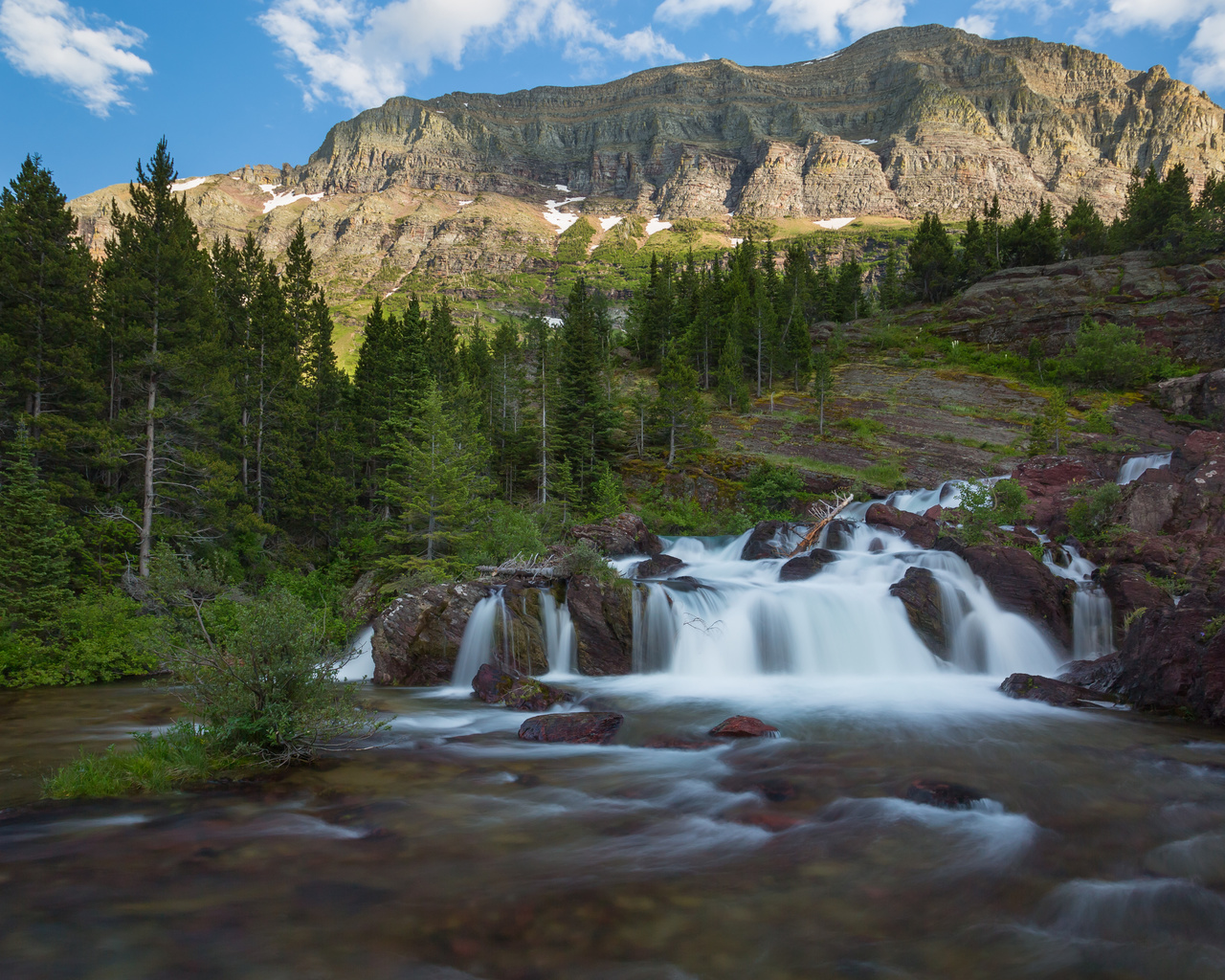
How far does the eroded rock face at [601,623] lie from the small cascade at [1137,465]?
85.2ft

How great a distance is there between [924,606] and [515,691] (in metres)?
12.0

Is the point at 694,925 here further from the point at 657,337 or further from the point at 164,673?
the point at 657,337

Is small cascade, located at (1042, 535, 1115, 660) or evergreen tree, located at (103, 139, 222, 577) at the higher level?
evergreen tree, located at (103, 139, 222, 577)

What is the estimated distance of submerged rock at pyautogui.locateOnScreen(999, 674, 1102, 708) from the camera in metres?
13.4

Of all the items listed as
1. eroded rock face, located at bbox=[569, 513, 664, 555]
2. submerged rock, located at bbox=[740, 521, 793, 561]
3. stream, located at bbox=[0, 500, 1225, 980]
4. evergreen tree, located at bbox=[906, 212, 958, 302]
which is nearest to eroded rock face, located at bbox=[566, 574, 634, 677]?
stream, located at bbox=[0, 500, 1225, 980]

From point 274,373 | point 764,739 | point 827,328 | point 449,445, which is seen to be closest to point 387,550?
point 449,445

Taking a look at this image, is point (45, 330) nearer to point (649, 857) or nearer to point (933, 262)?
point (649, 857)

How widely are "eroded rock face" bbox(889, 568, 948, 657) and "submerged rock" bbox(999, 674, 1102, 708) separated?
9.33 feet

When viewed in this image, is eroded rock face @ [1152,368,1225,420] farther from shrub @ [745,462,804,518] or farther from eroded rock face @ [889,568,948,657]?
eroded rock face @ [889,568,948,657]

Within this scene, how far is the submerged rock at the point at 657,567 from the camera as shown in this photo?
76.5 feet

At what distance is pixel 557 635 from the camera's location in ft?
60.5

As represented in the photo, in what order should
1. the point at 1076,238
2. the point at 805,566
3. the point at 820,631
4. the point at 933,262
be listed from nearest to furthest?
the point at 820,631
the point at 805,566
the point at 1076,238
the point at 933,262

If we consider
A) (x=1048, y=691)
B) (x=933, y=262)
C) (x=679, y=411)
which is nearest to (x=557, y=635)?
(x=1048, y=691)

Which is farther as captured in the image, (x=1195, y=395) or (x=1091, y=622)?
(x=1195, y=395)
